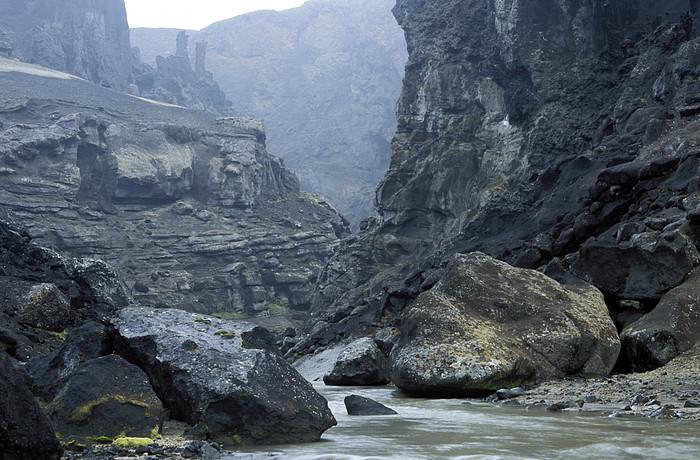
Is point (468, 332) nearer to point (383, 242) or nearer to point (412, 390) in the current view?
point (412, 390)

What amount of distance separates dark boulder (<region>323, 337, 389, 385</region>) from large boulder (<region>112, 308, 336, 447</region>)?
7781mm

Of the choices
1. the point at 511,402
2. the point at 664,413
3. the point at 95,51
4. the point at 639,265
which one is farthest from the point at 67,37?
the point at 664,413

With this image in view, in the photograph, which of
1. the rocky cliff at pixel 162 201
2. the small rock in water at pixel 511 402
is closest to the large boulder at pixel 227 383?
the small rock in water at pixel 511 402

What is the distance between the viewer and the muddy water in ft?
22.5

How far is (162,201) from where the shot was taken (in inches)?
4277

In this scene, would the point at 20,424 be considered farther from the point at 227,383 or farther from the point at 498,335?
the point at 498,335

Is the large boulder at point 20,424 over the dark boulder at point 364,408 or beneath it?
over

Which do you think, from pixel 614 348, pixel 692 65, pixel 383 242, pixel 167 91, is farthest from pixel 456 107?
pixel 167 91

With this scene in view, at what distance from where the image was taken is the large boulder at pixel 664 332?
12859mm

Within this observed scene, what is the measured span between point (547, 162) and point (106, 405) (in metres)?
33.6

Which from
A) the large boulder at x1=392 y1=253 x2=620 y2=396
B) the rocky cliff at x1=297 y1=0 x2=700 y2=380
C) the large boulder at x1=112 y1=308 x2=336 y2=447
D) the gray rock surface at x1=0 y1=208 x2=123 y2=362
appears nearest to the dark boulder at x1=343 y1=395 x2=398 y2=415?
the large boulder at x1=392 y1=253 x2=620 y2=396

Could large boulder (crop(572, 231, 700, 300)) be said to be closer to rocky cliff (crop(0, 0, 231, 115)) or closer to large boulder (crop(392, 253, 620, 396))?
large boulder (crop(392, 253, 620, 396))

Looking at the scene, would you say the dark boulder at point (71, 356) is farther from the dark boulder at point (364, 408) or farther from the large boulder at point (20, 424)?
the dark boulder at point (364, 408)

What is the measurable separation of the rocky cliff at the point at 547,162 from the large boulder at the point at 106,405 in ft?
28.7
